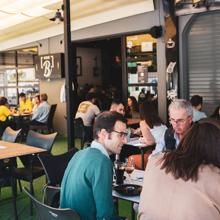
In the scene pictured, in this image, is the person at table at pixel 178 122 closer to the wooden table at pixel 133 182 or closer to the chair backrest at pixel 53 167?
the wooden table at pixel 133 182

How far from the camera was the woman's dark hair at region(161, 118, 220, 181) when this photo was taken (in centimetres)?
195

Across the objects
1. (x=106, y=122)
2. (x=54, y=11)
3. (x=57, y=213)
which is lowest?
(x=57, y=213)

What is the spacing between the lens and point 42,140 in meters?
4.95

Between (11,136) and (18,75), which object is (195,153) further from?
(18,75)

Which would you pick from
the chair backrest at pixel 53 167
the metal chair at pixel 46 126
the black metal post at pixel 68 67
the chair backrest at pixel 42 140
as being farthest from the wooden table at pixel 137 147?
the metal chair at pixel 46 126

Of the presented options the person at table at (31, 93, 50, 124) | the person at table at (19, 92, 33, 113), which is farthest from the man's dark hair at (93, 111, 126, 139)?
the person at table at (19, 92, 33, 113)

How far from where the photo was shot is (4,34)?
1189 cm

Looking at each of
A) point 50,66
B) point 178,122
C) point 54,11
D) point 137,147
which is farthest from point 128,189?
point 50,66

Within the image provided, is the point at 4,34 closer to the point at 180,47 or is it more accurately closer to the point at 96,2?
the point at 96,2

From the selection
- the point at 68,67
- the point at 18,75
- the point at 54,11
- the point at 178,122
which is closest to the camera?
the point at 178,122

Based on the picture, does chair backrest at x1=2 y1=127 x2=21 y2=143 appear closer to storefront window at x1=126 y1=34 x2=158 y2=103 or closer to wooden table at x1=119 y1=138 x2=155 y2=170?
wooden table at x1=119 y1=138 x2=155 y2=170

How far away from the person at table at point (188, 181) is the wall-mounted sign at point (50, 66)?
8784 mm

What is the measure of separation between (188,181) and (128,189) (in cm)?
94

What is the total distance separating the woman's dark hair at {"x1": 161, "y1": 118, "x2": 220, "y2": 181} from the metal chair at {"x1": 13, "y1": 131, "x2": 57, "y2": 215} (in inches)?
111
